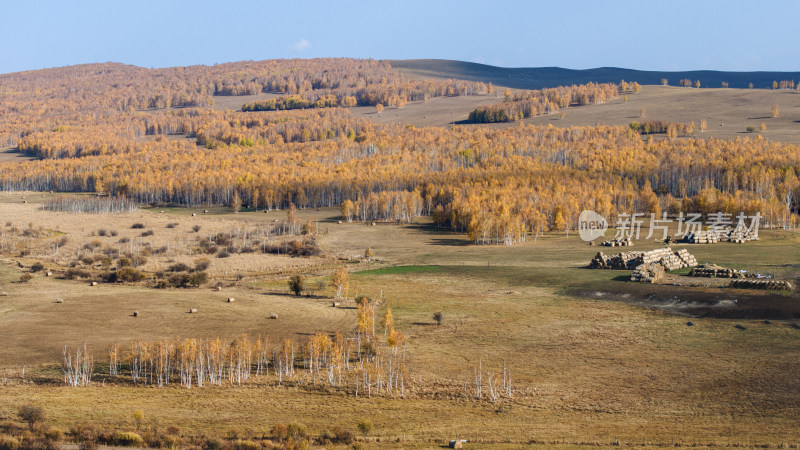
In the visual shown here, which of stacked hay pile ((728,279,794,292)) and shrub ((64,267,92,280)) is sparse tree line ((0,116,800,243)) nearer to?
stacked hay pile ((728,279,794,292))

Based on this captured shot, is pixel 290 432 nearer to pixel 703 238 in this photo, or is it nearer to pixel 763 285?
pixel 763 285

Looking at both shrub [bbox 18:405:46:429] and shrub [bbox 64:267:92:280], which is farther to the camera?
shrub [bbox 64:267:92:280]

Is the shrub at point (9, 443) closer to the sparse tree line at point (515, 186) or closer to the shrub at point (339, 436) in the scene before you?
the shrub at point (339, 436)

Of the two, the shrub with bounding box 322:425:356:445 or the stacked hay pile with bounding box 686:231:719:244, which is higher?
the stacked hay pile with bounding box 686:231:719:244

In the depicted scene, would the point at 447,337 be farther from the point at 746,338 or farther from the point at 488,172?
the point at 488,172

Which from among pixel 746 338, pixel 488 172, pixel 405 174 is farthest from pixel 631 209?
pixel 746 338

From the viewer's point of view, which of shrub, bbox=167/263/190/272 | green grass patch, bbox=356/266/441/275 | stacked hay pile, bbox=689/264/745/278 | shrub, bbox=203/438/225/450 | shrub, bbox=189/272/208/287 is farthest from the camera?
shrub, bbox=167/263/190/272


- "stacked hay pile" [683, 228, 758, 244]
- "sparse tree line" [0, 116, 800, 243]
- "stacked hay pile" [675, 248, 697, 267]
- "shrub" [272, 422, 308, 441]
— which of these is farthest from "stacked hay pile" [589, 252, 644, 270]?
"shrub" [272, 422, 308, 441]

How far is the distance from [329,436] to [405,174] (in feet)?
478

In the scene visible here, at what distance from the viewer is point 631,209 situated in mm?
145375

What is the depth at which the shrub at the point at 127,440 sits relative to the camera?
37.5m

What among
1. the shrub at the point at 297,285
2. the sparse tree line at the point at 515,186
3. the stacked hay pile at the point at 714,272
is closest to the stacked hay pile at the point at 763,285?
the stacked hay pile at the point at 714,272

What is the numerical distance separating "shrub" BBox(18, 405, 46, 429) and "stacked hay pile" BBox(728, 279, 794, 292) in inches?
2350

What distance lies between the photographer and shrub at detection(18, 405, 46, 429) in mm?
39375
